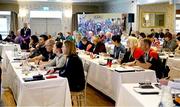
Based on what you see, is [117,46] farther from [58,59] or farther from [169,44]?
[169,44]

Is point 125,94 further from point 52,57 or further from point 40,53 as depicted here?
point 40,53

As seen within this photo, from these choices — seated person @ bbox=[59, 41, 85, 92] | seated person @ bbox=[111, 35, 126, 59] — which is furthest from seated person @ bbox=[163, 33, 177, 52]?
seated person @ bbox=[59, 41, 85, 92]

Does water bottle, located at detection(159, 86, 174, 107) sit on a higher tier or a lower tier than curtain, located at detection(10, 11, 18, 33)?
lower

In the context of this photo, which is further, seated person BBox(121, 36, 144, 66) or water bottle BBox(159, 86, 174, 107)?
seated person BBox(121, 36, 144, 66)

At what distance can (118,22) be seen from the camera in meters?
13.2

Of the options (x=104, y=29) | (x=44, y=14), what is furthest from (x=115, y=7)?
(x=44, y=14)

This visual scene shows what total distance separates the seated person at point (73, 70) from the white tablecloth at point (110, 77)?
0.61 m

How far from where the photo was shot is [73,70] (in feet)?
14.1

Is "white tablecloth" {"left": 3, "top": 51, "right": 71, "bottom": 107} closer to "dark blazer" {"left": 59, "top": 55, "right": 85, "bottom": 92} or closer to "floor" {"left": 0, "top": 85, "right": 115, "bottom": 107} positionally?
"dark blazer" {"left": 59, "top": 55, "right": 85, "bottom": 92}

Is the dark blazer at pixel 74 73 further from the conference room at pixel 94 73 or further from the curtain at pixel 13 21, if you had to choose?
the curtain at pixel 13 21

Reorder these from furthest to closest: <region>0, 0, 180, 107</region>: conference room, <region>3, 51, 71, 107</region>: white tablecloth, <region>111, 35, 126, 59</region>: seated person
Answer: <region>111, 35, 126, 59</region>: seated person
<region>3, 51, 71, 107</region>: white tablecloth
<region>0, 0, 180, 107</region>: conference room

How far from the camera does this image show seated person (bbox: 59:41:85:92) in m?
4.27

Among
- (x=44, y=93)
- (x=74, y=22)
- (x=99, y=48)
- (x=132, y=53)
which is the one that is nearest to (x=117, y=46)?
(x=132, y=53)

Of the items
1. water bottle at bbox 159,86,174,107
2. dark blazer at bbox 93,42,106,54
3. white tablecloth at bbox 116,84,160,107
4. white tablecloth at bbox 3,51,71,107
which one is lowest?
white tablecloth at bbox 3,51,71,107
